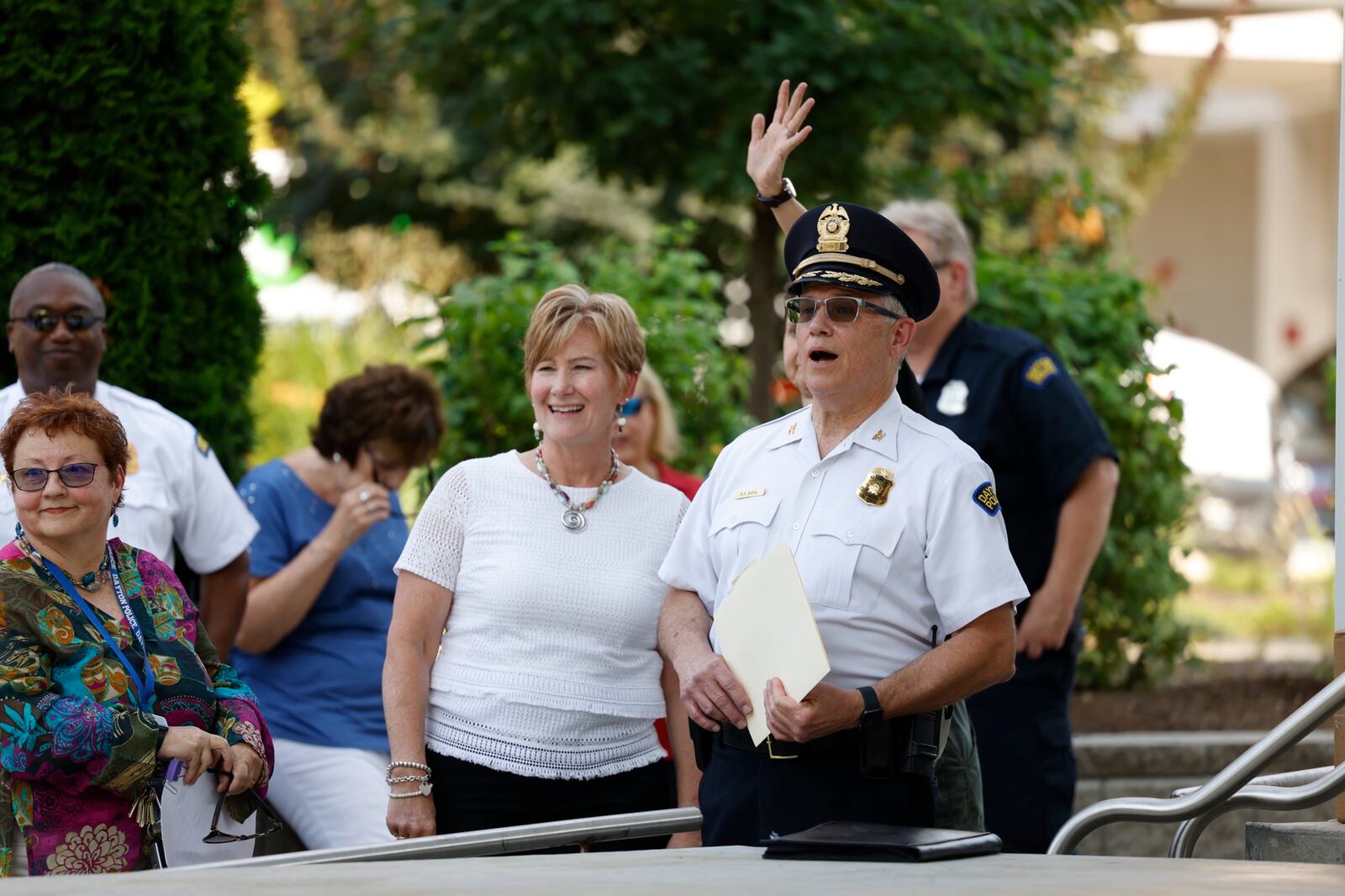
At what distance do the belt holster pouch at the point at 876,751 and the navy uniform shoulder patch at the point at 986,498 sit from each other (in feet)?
1.51

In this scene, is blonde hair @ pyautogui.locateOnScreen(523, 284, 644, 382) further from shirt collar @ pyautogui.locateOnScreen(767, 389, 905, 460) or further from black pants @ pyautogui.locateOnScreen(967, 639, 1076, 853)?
black pants @ pyautogui.locateOnScreen(967, 639, 1076, 853)

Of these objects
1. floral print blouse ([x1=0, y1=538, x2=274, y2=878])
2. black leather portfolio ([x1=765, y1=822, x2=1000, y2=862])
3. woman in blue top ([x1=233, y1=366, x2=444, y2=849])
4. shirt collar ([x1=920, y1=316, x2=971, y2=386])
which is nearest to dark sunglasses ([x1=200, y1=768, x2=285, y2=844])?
floral print blouse ([x1=0, y1=538, x2=274, y2=878])

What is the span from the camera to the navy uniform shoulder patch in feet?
11.1

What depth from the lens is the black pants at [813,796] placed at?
11.0ft

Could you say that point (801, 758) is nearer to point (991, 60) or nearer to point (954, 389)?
point (954, 389)

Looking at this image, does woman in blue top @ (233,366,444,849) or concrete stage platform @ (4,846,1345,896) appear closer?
concrete stage platform @ (4,846,1345,896)

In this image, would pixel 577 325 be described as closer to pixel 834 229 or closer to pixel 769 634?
pixel 834 229

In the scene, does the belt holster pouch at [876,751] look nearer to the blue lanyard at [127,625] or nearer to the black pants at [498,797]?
the black pants at [498,797]

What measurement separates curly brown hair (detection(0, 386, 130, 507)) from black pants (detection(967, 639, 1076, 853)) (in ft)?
7.80

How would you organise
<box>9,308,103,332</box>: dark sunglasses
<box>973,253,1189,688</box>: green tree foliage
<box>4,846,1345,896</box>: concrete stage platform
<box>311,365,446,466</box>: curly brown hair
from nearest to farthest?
1. <box>4,846,1345,896</box>: concrete stage platform
2. <box>9,308,103,332</box>: dark sunglasses
3. <box>311,365,446,466</box>: curly brown hair
4. <box>973,253,1189,688</box>: green tree foliage

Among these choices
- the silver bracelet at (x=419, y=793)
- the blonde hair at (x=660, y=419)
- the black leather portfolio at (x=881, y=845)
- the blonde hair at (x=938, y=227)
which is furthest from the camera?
the blonde hair at (x=660, y=419)

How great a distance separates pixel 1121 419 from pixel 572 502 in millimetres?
3642

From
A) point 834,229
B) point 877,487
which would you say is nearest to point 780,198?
point 834,229

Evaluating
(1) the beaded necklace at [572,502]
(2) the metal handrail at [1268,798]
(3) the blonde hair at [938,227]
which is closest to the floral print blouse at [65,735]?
(1) the beaded necklace at [572,502]
